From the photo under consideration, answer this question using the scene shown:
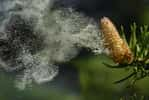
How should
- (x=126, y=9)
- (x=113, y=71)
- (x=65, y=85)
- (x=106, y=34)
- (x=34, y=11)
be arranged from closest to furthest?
(x=106, y=34)
(x=34, y=11)
(x=113, y=71)
(x=65, y=85)
(x=126, y=9)

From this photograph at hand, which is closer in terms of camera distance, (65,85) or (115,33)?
(115,33)

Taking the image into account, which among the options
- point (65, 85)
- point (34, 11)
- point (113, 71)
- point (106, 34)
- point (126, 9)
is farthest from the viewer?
point (126, 9)

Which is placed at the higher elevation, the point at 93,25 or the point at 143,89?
the point at 93,25

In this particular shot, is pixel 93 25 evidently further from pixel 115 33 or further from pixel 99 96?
pixel 99 96

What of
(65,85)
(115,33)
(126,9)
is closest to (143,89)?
(65,85)

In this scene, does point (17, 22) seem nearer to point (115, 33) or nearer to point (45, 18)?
point (45, 18)

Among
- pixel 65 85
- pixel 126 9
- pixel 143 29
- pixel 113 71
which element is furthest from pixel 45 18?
pixel 126 9
